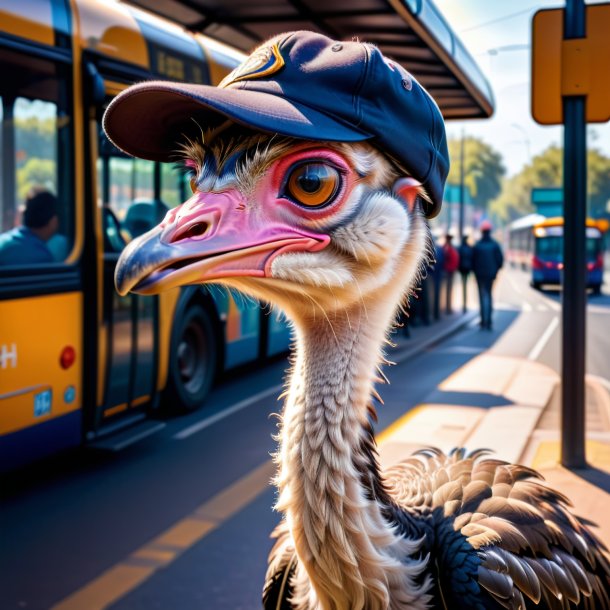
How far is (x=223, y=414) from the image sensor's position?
7.93 m

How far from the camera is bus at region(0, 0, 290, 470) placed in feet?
17.4

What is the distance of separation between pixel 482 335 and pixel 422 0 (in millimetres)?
10722

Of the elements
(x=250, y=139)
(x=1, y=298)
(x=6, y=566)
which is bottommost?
(x=6, y=566)

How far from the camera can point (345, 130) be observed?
68.6 inches

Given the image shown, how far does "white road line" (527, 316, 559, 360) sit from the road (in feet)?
17.1

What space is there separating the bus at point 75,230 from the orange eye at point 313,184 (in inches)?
114

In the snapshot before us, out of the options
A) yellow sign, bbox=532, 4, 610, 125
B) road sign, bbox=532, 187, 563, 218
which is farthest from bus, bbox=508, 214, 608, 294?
yellow sign, bbox=532, 4, 610, 125

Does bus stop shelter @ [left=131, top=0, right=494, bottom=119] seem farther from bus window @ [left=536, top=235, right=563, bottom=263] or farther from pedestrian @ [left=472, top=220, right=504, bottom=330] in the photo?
bus window @ [left=536, top=235, right=563, bottom=263]

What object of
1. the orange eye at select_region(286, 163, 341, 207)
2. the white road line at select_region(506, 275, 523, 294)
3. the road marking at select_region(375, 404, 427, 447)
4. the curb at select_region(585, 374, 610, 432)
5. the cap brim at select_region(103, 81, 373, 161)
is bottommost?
the curb at select_region(585, 374, 610, 432)

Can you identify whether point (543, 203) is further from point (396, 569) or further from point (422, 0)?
point (396, 569)

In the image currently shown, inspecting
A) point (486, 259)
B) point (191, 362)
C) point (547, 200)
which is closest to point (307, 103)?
point (191, 362)

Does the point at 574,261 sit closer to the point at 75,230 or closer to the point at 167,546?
the point at 167,546

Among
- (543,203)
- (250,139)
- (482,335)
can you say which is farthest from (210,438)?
(543,203)

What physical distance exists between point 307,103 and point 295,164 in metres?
0.13
